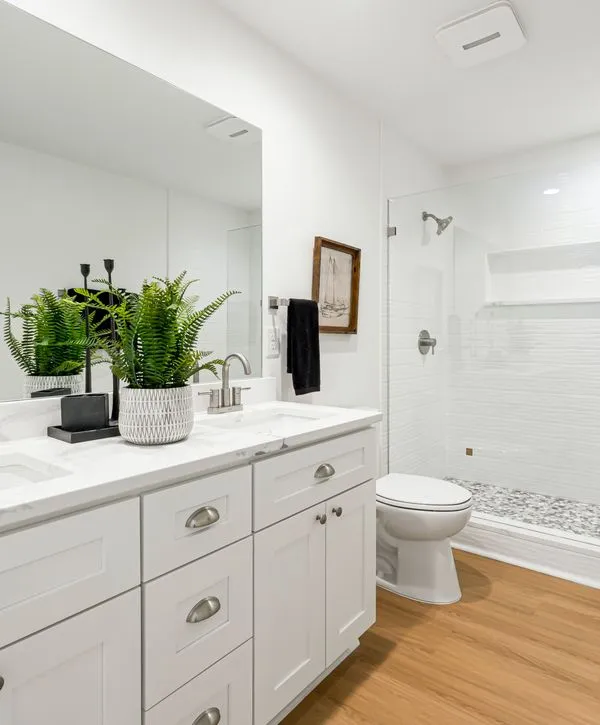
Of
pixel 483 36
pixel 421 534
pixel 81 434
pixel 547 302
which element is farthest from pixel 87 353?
pixel 547 302

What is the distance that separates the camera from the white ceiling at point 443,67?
1911mm

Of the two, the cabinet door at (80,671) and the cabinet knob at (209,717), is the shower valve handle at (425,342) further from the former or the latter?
the cabinet door at (80,671)

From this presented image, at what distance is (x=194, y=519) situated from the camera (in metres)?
1.08

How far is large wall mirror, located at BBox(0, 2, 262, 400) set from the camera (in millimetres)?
1347

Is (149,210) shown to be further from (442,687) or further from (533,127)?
(533,127)

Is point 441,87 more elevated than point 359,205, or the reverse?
point 441,87

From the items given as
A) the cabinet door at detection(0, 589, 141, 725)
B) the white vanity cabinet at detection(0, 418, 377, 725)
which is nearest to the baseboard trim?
the white vanity cabinet at detection(0, 418, 377, 725)

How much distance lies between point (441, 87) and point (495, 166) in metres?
1.16

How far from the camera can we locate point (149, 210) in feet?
5.44

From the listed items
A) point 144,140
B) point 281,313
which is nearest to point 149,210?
point 144,140

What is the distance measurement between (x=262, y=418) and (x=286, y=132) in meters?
1.28

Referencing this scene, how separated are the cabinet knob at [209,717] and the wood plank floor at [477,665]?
44 centimetres

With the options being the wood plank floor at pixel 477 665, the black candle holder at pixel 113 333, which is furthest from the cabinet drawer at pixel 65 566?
the wood plank floor at pixel 477 665

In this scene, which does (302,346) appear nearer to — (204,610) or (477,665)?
(204,610)
